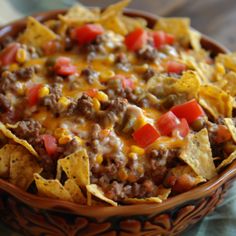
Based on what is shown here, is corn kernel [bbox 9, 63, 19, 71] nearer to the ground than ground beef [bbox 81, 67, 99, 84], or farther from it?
farther from it

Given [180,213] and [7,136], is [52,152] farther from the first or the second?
[180,213]

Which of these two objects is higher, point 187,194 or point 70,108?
point 70,108

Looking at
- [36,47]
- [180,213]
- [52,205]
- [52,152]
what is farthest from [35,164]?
[36,47]

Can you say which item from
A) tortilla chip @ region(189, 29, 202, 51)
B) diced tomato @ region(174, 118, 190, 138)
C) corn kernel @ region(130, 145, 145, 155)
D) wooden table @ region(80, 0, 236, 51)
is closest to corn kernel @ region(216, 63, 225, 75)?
tortilla chip @ region(189, 29, 202, 51)

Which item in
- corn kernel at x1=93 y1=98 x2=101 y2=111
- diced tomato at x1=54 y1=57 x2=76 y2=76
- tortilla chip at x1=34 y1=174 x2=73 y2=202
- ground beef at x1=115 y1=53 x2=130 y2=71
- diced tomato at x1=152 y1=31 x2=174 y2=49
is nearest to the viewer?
tortilla chip at x1=34 y1=174 x2=73 y2=202

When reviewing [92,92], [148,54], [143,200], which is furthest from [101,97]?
[143,200]

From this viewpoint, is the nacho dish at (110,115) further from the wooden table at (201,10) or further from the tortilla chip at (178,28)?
the wooden table at (201,10)

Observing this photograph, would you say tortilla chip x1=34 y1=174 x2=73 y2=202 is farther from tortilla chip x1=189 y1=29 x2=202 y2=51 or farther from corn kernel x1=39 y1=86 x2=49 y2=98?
tortilla chip x1=189 y1=29 x2=202 y2=51

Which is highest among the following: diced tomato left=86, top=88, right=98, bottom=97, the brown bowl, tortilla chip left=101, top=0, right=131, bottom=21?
tortilla chip left=101, top=0, right=131, bottom=21
